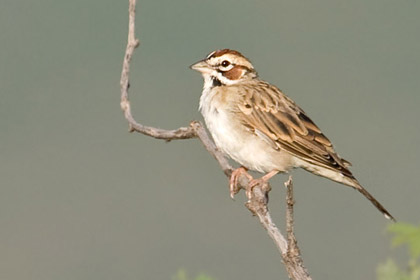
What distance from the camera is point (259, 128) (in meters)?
5.87

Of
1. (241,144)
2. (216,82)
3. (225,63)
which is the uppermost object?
(225,63)

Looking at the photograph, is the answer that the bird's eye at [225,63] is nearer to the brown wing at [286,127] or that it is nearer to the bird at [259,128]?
the bird at [259,128]

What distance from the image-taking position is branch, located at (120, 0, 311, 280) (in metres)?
2.52

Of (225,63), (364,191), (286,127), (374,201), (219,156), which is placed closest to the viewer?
(219,156)

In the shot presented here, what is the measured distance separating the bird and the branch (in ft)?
2.14

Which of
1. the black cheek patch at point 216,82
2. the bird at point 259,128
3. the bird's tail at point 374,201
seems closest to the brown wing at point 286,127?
the bird at point 259,128

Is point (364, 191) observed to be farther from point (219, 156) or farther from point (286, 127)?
point (219, 156)

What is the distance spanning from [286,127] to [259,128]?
Result: 218 mm

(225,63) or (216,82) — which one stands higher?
(225,63)

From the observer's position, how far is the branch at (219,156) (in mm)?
2521

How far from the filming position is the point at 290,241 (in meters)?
2.53

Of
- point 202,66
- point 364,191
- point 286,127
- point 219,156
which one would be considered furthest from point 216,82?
point 219,156

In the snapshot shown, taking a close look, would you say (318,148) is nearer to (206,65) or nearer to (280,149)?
(280,149)

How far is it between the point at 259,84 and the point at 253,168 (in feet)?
3.47
